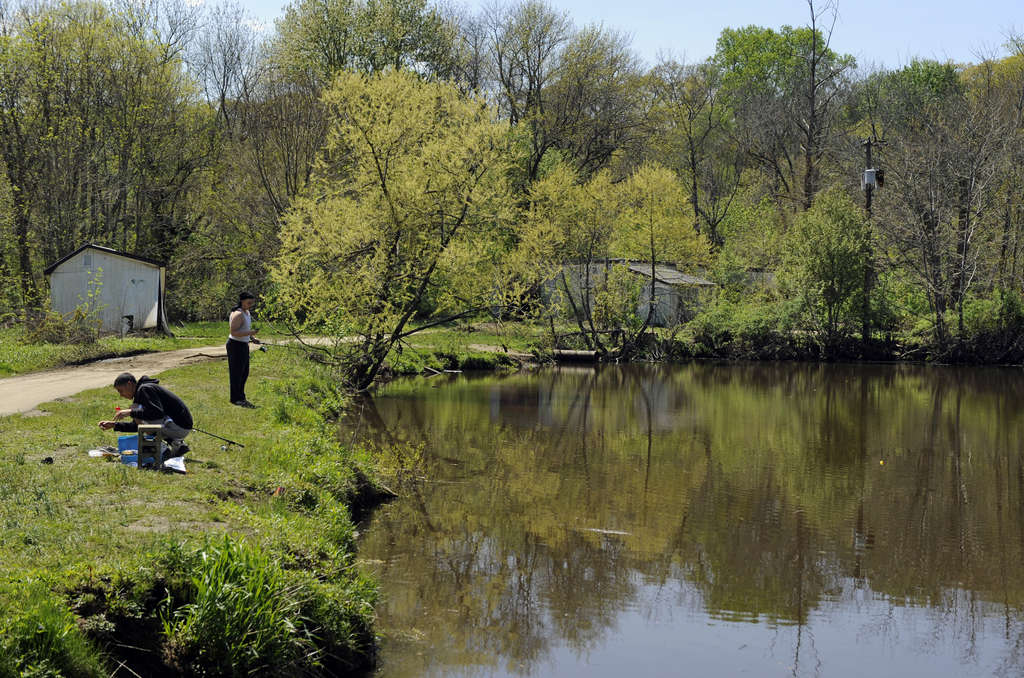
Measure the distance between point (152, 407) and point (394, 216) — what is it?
44.2ft

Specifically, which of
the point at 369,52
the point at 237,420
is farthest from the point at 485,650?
the point at 369,52

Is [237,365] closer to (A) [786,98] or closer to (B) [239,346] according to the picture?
(B) [239,346]

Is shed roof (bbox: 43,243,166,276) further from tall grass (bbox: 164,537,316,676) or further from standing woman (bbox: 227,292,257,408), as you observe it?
tall grass (bbox: 164,537,316,676)

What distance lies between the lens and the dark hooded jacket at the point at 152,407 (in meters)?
10.8

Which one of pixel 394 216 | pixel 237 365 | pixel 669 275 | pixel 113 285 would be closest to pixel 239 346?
pixel 237 365

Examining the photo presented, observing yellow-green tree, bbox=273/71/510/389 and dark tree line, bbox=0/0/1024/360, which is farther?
dark tree line, bbox=0/0/1024/360

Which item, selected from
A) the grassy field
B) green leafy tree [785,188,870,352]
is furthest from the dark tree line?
the grassy field

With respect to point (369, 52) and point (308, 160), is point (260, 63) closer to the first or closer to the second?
point (369, 52)

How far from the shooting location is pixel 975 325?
1511 inches

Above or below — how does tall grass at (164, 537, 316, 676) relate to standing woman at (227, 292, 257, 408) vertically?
below

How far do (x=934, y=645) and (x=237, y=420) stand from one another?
33.9 ft

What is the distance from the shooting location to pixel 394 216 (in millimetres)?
23641

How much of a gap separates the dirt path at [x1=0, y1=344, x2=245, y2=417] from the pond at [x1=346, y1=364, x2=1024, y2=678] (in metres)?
4.80

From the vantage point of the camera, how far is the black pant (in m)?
15.9
